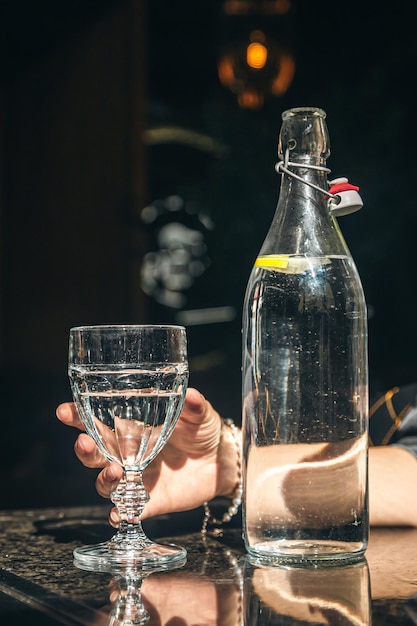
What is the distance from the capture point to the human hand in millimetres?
806

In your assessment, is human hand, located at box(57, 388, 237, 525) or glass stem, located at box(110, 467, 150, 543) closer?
glass stem, located at box(110, 467, 150, 543)

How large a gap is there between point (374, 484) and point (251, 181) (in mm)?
2084

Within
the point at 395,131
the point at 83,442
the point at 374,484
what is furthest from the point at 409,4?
the point at 83,442

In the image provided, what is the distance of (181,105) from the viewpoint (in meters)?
4.09

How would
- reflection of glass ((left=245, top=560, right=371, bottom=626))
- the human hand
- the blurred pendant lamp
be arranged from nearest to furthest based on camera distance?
1. reflection of glass ((left=245, top=560, right=371, bottom=626))
2. the human hand
3. the blurred pendant lamp

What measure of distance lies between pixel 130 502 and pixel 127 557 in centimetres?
4

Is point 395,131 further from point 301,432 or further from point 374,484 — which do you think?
point 301,432

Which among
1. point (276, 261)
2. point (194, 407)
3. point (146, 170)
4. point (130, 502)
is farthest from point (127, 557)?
point (146, 170)

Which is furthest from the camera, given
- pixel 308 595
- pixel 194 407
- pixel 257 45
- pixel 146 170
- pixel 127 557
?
pixel 146 170

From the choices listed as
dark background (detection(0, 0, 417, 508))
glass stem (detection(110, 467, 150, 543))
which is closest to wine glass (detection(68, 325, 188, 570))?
glass stem (detection(110, 467, 150, 543))

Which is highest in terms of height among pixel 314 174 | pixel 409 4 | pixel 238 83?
pixel 409 4

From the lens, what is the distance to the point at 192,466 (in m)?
0.86

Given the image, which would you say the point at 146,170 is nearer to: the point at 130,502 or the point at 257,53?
the point at 257,53

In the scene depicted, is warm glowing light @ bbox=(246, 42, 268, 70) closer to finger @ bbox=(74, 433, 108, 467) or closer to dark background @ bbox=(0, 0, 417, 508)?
dark background @ bbox=(0, 0, 417, 508)
